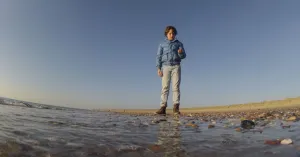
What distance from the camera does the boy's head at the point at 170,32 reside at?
11.1m

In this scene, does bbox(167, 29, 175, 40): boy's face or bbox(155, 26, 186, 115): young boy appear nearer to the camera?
bbox(155, 26, 186, 115): young boy

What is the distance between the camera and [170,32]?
440 inches

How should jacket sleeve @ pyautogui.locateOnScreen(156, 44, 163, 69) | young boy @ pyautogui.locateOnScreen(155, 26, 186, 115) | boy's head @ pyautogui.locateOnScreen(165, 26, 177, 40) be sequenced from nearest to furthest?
young boy @ pyautogui.locateOnScreen(155, 26, 186, 115) → boy's head @ pyautogui.locateOnScreen(165, 26, 177, 40) → jacket sleeve @ pyautogui.locateOnScreen(156, 44, 163, 69)

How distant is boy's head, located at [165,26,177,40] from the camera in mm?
11138

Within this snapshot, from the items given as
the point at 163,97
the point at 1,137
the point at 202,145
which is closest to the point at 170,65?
the point at 163,97

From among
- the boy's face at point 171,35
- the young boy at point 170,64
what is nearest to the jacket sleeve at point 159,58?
the young boy at point 170,64

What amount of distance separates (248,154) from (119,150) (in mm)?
1473

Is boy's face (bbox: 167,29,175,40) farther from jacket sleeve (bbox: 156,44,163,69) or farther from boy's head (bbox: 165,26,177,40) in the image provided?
jacket sleeve (bbox: 156,44,163,69)

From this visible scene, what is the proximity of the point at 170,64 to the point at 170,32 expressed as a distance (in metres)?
1.68

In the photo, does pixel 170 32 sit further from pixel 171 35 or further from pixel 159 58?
pixel 159 58

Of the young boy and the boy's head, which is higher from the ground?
the boy's head

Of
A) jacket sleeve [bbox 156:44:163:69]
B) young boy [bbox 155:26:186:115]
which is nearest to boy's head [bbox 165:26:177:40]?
young boy [bbox 155:26:186:115]

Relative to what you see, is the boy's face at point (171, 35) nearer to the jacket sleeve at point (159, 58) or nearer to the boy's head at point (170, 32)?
the boy's head at point (170, 32)

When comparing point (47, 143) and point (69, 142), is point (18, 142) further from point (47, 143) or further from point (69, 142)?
point (69, 142)
